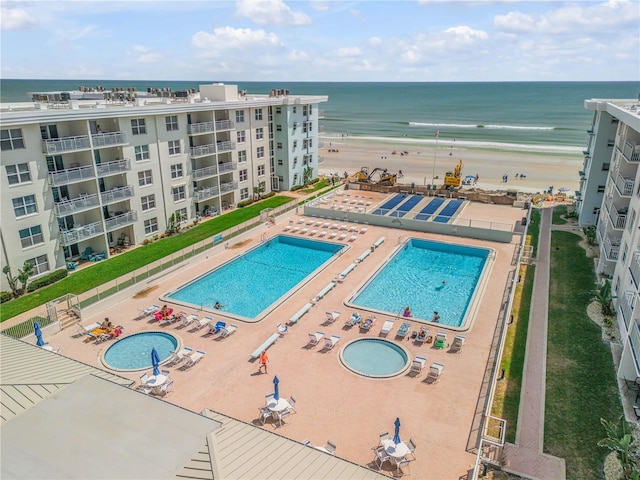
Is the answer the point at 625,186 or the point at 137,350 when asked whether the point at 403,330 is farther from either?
the point at 625,186

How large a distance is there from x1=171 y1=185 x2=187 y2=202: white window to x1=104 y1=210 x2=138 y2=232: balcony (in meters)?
4.83

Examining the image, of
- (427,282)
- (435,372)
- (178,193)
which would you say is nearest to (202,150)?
(178,193)

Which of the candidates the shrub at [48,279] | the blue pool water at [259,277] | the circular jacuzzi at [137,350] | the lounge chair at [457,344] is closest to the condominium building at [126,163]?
the shrub at [48,279]

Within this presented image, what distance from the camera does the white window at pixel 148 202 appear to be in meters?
38.0

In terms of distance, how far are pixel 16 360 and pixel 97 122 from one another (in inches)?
1003

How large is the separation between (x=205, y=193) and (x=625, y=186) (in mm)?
34973

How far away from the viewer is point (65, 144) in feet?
100

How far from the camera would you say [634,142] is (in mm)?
30047

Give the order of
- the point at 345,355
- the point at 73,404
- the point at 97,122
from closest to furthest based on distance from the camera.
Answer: the point at 73,404
the point at 345,355
the point at 97,122

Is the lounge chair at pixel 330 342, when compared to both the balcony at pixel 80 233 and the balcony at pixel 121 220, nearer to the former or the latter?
the balcony at pixel 80 233

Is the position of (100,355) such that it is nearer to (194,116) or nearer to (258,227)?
(258,227)

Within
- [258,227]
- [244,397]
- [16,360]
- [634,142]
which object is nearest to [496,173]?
[634,142]

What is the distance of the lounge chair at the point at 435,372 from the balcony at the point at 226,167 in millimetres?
31956

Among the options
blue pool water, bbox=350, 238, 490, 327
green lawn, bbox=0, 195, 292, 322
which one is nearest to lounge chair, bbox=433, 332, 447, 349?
blue pool water, bbox=350, 238, 490, 327
